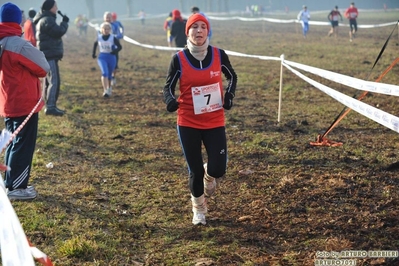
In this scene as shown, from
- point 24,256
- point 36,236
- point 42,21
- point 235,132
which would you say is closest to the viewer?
point 24,256

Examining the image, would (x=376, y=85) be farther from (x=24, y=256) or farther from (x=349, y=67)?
(x=349, y=67)

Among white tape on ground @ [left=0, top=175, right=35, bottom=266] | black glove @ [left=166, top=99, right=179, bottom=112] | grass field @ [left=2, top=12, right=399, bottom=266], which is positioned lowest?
grass field @ [left=2, top=12, right=399, bottom=266]

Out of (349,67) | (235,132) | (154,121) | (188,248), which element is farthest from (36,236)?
(349,67)

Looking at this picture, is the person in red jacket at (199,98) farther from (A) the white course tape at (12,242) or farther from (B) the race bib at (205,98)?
(A) the white course tape at (12,242)

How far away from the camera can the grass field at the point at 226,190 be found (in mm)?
4641

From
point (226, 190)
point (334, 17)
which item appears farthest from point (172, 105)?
point (334, 17)

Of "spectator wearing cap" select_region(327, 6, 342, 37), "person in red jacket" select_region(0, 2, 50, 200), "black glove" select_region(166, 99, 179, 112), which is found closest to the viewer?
"black glove" select_region(166, 99, 179, 112)

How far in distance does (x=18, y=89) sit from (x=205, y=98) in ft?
7.18

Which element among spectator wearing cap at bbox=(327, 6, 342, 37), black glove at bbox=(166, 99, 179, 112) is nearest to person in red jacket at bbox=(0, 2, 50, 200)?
black glove at bbox=(166, 99, 179, 112)

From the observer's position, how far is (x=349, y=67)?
16.8 metres

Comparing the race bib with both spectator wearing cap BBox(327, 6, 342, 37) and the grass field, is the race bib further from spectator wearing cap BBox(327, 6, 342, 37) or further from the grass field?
spectator wearing cap BBox(327, 6, 342, 37)

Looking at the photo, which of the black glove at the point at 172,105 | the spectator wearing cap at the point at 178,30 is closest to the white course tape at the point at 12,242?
the black glove at the point at 172,105

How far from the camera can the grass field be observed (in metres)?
4.64

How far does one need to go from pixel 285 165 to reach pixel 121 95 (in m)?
7.28
